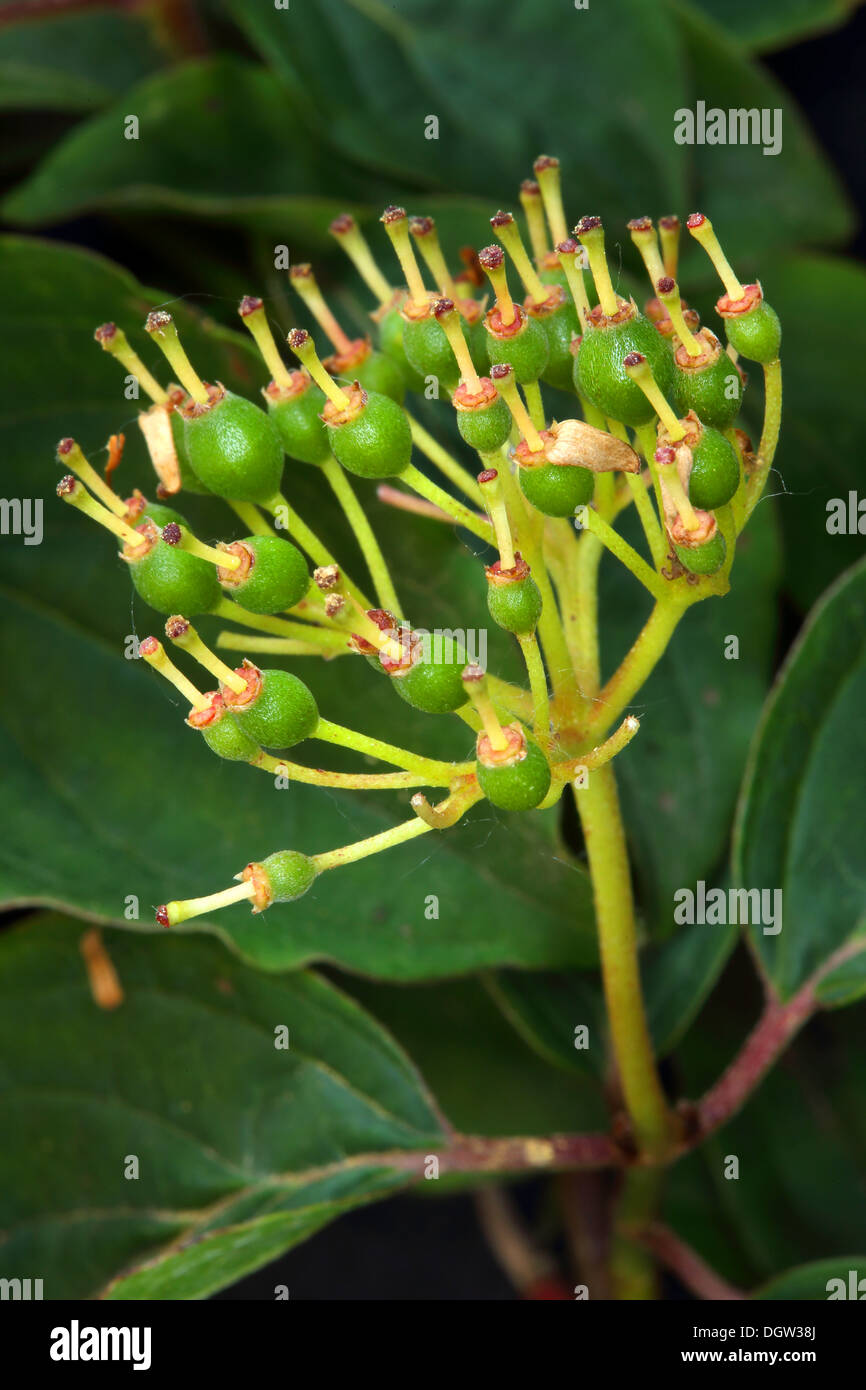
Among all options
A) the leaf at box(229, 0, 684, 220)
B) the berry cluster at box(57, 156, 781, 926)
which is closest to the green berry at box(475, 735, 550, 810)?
the berry cluster at box(57, 156, 781, 926)

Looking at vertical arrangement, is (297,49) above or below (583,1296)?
above

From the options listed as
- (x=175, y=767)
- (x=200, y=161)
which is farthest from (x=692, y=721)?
(x=200, y=161)

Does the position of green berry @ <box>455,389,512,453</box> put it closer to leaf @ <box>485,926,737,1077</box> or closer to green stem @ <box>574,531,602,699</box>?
green stem @ <box>574,531,602,699</box>

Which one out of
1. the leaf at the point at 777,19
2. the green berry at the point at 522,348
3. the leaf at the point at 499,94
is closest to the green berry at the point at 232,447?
the green berry at the point at 522,348

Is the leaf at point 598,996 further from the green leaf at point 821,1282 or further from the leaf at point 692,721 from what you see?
the green leaf at point 821,1282

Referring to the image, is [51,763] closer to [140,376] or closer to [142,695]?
[142,695]

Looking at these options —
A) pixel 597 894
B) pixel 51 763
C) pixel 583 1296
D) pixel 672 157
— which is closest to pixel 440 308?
pixel 597 894
